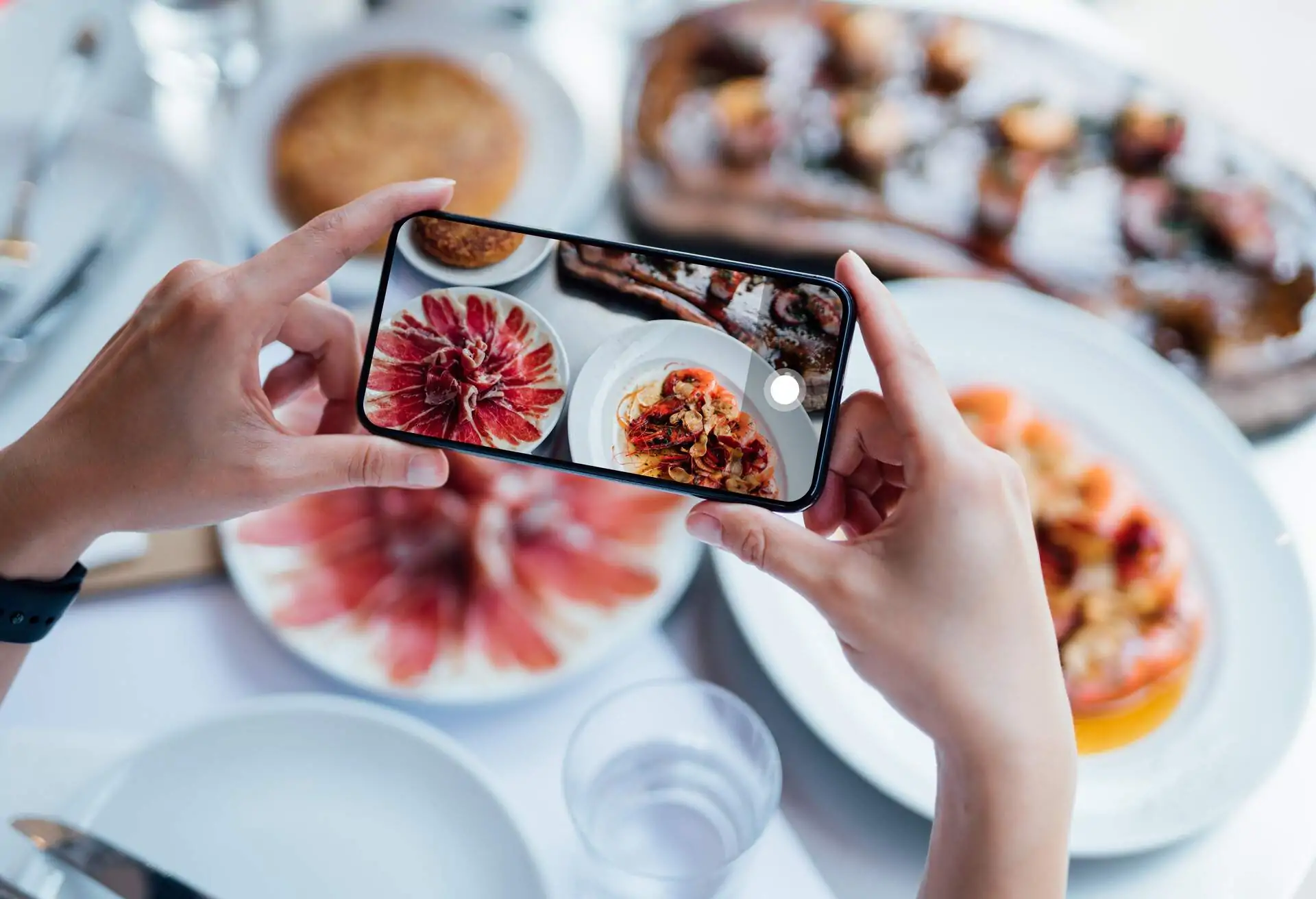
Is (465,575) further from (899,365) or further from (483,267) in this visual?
(899,365)

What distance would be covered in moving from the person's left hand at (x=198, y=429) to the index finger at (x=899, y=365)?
0.86ft

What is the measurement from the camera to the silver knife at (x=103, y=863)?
591 mm

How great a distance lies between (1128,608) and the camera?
0.78 m

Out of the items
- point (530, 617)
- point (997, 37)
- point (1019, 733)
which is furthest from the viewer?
point (997, 37)

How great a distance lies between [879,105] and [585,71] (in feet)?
1.06

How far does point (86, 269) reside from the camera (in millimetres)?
871

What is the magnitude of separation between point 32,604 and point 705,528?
0.46m

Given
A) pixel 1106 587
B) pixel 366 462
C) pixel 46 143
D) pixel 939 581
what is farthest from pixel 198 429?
pixel 1106 587

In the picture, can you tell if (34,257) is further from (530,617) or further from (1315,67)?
(1315,67)

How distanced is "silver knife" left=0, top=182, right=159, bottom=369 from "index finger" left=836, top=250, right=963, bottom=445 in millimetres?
681

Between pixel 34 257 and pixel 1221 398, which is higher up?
pixel 1221 398

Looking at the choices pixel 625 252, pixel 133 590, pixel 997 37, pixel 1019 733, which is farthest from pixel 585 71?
pixel 1019 733

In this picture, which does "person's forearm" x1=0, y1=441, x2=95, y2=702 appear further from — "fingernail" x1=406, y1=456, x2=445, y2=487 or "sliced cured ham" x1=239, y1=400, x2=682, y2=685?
"fingernail" x1=406, y1=456, x2=445, y2=487

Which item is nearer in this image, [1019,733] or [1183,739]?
[1019,733]
